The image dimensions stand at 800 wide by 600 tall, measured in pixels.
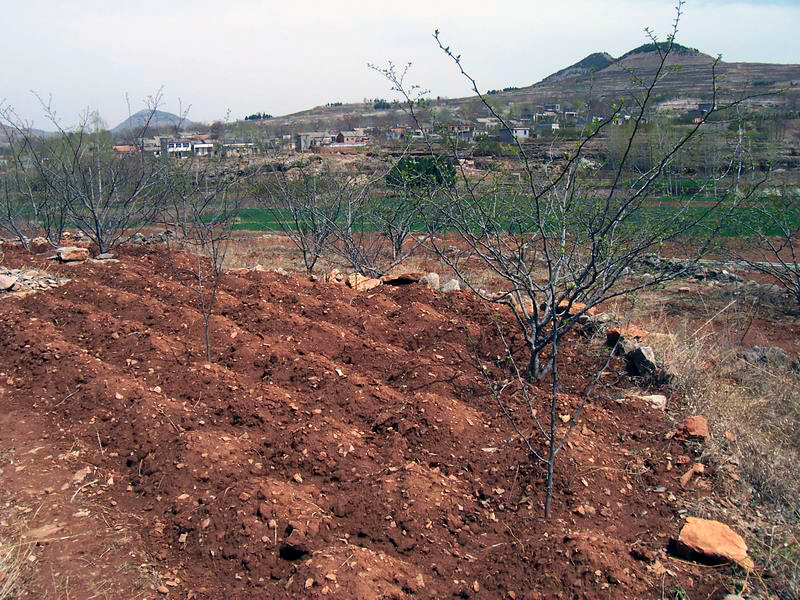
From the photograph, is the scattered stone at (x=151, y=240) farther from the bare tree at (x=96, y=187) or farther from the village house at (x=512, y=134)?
the village house at (x=512, y=134)

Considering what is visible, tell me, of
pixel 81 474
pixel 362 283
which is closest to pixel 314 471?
pixel 81 474

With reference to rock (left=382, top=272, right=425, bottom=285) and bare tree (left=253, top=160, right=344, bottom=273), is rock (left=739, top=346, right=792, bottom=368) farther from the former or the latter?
bare tree (left=253, top=160, right=344, bottom=273)

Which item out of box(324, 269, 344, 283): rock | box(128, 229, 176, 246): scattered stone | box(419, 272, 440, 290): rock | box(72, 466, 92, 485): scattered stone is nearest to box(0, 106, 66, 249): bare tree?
box(128, 229, 176, 246): scattered stone

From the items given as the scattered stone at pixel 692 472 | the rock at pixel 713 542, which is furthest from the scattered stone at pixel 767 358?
the rock at pixel 713 542

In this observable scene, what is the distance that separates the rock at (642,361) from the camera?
16.6 feet

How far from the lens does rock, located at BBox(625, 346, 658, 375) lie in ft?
16.6

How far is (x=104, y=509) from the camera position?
3.48 m

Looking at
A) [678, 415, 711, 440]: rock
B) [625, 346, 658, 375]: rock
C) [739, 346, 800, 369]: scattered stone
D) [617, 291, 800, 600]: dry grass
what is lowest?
[739, 346, 800, 369]: scattered stone

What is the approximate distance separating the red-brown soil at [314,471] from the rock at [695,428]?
14cm

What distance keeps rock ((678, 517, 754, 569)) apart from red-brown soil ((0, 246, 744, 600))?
9 cm

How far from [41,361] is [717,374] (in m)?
5.98

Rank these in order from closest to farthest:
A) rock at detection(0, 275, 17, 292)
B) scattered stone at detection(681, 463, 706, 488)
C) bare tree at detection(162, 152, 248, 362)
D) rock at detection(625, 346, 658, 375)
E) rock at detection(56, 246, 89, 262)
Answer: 1. scattered stone at detection(681, 463, 706, 488)
2. rock at detection(625, 346, 658, 375)
3. bare tree at detection(162, 152, 248, 362)
4. rock at detection(0, 275, 17, 292)
5. rock at detection(56, 246, 89, 262)

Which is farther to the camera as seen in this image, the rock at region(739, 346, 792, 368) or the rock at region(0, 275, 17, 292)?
the rock at region(0, 275, 17, 292)

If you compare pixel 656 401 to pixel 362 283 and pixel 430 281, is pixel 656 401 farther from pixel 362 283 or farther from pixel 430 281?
pixel 362 283
